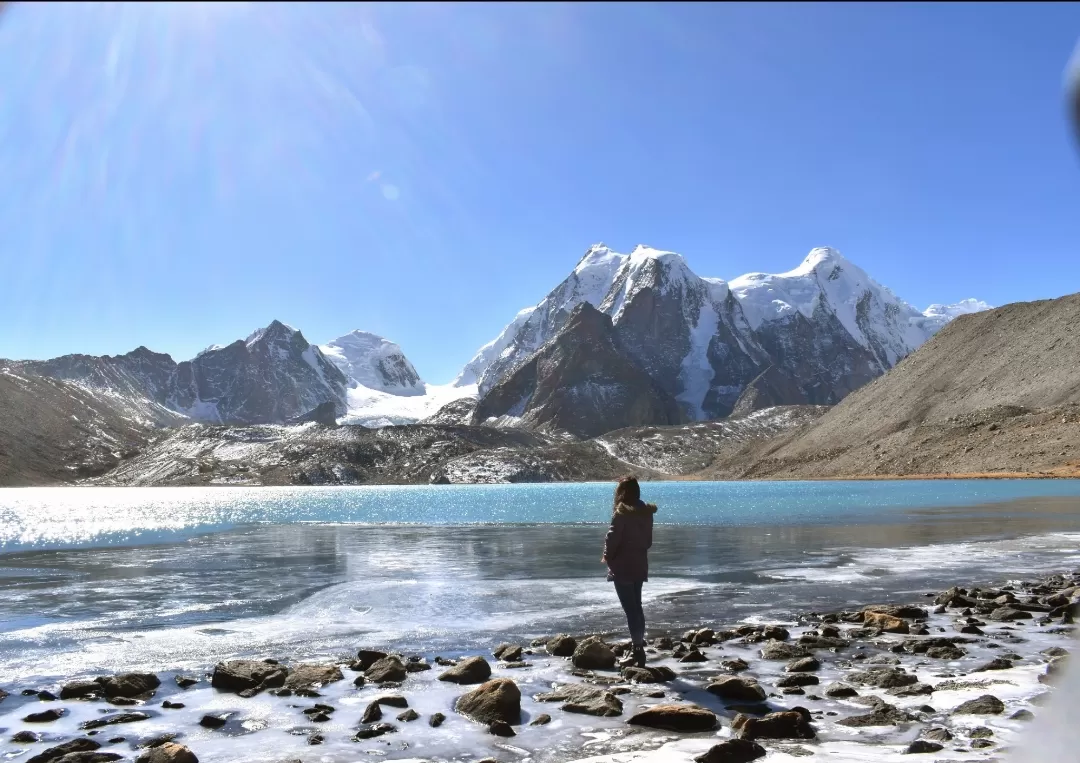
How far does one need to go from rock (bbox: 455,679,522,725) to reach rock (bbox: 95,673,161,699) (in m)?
5.08

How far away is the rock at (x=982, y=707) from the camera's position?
33.2 ft

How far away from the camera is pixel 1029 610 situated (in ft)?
58.3

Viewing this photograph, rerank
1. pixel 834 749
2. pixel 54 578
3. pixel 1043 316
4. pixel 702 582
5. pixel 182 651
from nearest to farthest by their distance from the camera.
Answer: pixel 834 749
pixel 182 651
pixel 702 582
pixel 54 578
pixel 1043 316

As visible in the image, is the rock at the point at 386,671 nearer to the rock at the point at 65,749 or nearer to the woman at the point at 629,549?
the woman at the point at 629,549

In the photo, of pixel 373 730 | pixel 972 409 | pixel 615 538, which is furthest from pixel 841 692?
pixel 972 409

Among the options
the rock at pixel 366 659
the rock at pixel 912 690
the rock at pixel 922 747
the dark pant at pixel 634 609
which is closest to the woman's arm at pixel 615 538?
the dark pant at pixel 634 609

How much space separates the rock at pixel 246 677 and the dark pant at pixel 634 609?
18.7 ft

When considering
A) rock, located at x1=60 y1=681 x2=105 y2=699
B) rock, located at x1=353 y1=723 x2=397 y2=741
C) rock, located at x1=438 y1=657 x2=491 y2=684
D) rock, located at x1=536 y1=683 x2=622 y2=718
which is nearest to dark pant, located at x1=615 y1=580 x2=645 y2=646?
rock, located at x1=536 y1=683 x2=622 y2=718

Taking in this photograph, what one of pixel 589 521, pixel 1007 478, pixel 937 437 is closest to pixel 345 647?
pixel 589 521

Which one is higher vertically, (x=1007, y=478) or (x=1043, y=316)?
(x=1043, y=316)

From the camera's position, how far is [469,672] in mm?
13117

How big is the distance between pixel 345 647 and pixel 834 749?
10.2 metres

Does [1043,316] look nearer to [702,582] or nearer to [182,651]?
[702,582]

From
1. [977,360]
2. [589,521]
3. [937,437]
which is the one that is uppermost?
[977,360]
